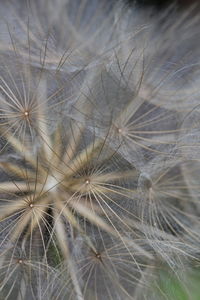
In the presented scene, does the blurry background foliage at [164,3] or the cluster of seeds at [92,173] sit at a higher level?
the blurry background foliage at [164,3]

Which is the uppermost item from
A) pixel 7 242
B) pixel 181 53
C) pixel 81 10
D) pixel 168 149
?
pixel 81 10

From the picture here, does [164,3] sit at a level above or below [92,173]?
above

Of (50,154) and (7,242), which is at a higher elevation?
(50,154)

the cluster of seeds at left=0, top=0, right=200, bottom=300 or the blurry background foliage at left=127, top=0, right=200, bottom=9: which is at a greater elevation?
the blurry background foliage at left=127, top=0, right=200, bottom=9

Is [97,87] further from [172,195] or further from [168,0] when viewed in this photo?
[168,0]

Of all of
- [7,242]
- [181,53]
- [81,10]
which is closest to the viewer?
[7,242]

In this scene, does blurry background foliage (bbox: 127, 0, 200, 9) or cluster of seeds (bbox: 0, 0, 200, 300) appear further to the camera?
blurry background foliage (bbox: 127, 0, 200, 9)

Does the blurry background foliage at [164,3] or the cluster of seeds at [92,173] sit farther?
the blurry background foliage at [164,3]

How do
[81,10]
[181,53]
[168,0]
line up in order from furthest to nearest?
[168,0], [81,10], [181,53]

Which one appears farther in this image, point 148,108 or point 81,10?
point 81,10

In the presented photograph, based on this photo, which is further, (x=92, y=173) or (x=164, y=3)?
(x=164, y=3)

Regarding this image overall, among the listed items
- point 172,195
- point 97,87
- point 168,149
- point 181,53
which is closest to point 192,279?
point 172,195
